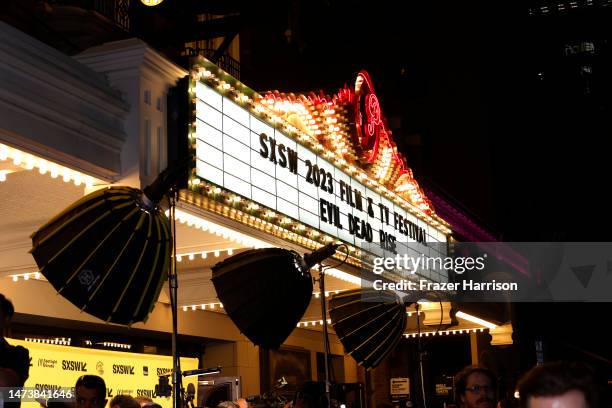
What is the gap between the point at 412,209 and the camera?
14734mm

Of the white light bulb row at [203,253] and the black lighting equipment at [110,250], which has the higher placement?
the white light bulb row at [203,253]

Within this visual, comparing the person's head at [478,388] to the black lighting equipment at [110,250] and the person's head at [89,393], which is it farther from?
the person's head at [89,393]

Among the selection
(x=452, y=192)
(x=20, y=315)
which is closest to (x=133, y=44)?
(x=20, y=315)

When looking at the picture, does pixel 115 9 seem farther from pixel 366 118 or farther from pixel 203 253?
pixel 366 118

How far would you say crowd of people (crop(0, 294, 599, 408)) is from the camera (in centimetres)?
276

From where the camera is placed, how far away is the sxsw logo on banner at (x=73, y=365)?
11.1 m

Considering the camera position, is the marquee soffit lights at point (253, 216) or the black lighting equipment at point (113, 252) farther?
the marquee soffit lights at point (253, 216)

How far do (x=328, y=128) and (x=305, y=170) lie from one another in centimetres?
128

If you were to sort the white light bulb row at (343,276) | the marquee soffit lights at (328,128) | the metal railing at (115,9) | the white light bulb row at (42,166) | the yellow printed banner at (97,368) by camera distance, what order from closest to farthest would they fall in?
the white light bulb row at (42,166), the marquee soffit lights at (328,128), the yellow printed banner at (97,368), the metal railing at (115,9), the white light bulb row at (343,276)

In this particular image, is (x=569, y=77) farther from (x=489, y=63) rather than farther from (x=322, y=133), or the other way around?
(x=322, y=133)

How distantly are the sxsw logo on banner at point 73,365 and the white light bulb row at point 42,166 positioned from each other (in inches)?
154

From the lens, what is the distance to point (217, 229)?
931 cm

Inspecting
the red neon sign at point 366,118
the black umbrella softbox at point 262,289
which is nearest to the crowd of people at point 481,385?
the black umbrella softbox at point 262,289

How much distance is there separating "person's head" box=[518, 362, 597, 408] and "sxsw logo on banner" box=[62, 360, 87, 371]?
9.13 meters
